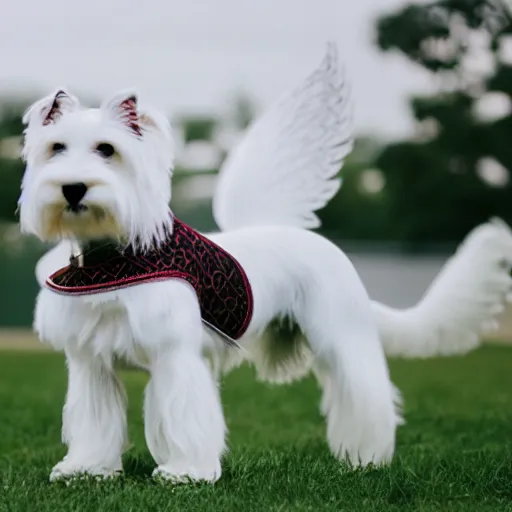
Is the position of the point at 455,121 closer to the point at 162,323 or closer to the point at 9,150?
the point at 9,150

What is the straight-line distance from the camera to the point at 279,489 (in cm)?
509

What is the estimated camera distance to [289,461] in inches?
228

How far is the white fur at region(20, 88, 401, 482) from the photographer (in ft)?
15.4

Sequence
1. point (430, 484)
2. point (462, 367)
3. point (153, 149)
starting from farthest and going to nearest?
point (462, 367) → point (430, 484) → point (153, 149)

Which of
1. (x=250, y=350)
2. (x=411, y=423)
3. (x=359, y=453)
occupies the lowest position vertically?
(x=411, y=423)

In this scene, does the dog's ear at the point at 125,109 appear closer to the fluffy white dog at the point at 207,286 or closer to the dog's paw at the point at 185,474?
the fluffy white dog at the point at 207,286

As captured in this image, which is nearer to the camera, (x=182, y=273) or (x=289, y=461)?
(x=182, y=273)

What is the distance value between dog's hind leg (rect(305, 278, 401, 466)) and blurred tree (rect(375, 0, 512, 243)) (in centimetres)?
1486

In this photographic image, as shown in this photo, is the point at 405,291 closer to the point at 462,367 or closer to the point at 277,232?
the point at 462,367

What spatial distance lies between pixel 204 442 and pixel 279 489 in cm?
43

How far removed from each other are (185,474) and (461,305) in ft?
7.43

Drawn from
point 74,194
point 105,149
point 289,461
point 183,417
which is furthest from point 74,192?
point 289,461

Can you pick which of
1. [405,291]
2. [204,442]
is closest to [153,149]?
[204,442]

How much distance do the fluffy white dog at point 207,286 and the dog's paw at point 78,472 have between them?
0.01 m
